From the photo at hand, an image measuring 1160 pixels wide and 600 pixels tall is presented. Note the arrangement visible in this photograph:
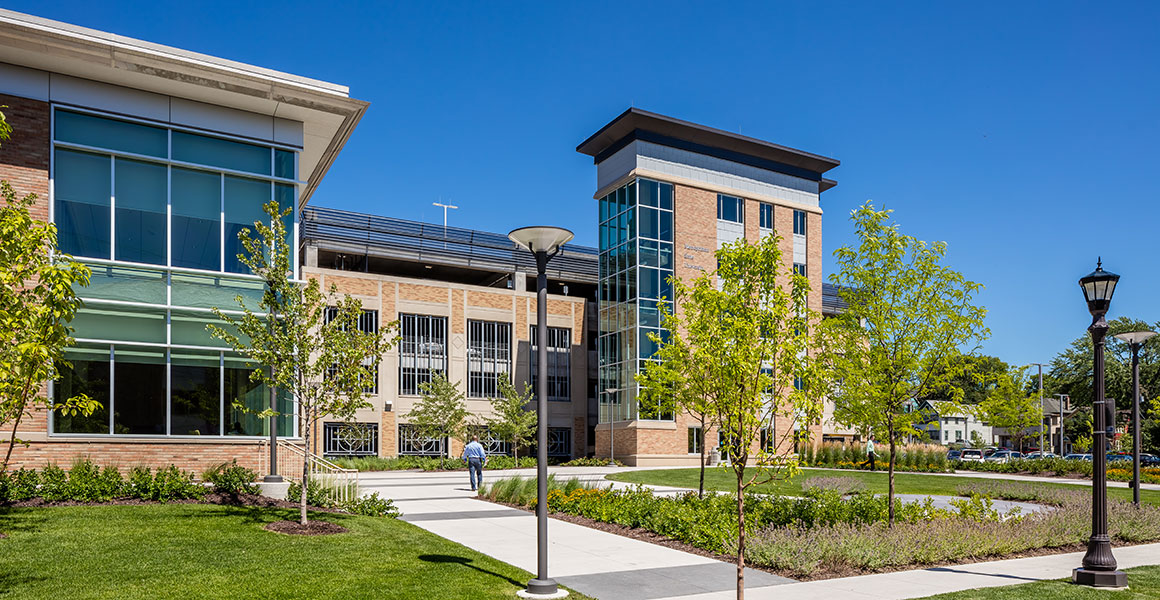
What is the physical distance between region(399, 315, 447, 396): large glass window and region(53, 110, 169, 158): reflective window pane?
2688 cm

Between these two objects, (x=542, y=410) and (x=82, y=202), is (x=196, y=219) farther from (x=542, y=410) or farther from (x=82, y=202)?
(x=542, y=410)

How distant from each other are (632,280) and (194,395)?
29.4 meters

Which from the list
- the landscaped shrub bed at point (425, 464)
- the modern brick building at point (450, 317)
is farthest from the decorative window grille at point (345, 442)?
the landscaped shrub bed at point (425, 464)

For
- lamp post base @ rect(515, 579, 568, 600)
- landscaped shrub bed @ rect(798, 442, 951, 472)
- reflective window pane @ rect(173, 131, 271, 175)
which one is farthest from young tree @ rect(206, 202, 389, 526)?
landscaped shrub bed @ rect(798, 442, 951, 472)

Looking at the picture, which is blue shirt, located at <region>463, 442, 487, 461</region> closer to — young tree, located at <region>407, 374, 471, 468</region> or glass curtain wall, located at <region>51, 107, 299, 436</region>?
glass curtain wall, located at <region>51, 107, 299, 436</region>

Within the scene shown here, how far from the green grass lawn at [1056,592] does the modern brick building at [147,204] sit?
16.2m

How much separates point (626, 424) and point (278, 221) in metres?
32.6

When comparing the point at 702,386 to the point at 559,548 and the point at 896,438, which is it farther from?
the point at 896,438

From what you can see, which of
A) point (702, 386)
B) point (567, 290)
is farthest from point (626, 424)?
point (702, 386)

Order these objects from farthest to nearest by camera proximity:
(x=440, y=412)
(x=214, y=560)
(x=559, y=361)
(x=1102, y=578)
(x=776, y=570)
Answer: (x=559, y=361), (x=440, y=412), (x=776, y=570), (x=1102, y=578), (x=214, y=560)

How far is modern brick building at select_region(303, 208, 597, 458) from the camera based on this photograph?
4544 centimetres

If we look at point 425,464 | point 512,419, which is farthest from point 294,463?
point 512,419

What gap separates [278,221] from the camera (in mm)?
14680

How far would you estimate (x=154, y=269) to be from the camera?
19422 millimetres
